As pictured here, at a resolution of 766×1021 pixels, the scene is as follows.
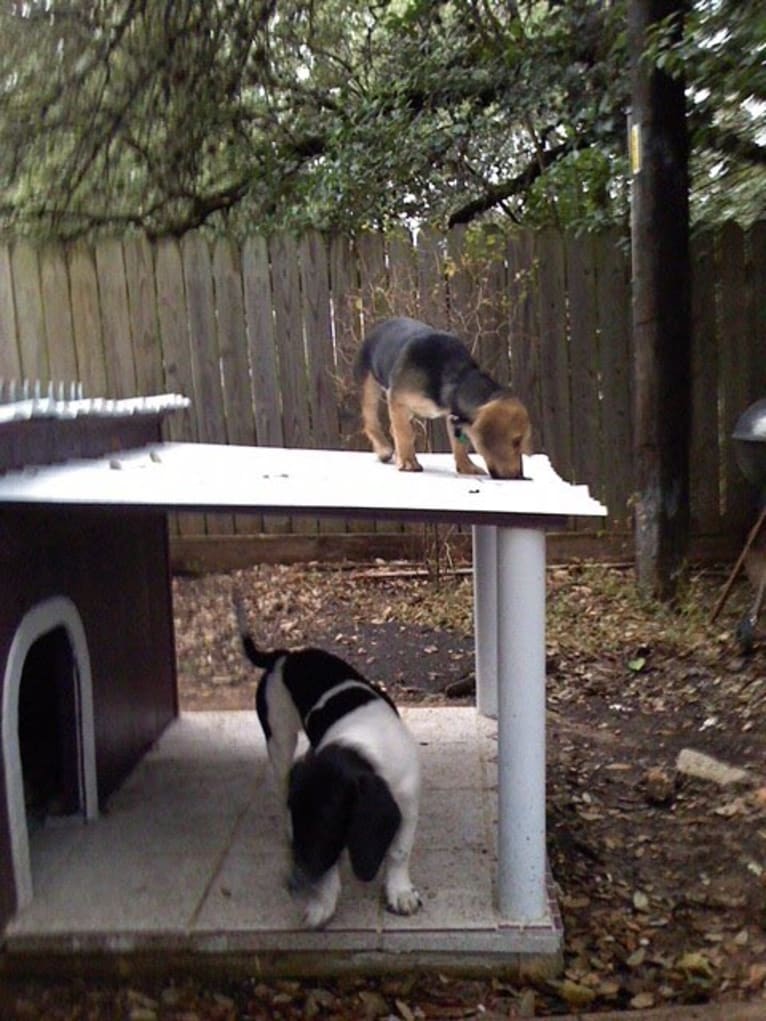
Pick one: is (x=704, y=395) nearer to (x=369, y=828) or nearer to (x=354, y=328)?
(x=354, y=328)

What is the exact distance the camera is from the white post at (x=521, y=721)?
10.0 ft

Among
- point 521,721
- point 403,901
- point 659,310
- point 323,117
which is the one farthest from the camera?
point 323,117

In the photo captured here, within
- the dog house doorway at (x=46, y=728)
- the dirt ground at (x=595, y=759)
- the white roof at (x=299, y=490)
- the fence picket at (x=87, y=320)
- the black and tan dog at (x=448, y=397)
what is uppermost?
the fence picket at (x=87, y=320)

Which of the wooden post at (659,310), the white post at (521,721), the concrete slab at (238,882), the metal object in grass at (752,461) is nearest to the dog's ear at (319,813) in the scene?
the concrete slab at (238,882)

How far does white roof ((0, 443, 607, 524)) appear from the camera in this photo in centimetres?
304

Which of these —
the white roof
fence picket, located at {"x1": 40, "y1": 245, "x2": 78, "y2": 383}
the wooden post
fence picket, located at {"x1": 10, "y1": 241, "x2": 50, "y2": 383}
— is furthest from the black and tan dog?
fence picket, located at {"x1": 10, "y1": 241, "x2": 50, "y2": 383}

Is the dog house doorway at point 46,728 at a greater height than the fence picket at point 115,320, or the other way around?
the fence picket at point 115,320

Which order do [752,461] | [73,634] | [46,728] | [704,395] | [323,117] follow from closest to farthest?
1. [73,634]
2. [46,728]
3. [752,461]
4. [704,395]
5. [323,117]

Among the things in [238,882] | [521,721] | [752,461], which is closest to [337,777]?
[521,721]

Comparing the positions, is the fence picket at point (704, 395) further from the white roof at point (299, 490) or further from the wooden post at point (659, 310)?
the white roof at point (299, 490)

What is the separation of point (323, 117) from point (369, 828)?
27.1 ft

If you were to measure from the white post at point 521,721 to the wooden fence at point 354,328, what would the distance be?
4.14m

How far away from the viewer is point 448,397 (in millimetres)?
3928

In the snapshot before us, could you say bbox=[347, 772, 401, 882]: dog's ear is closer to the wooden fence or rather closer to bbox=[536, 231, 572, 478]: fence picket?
the wooden fence
